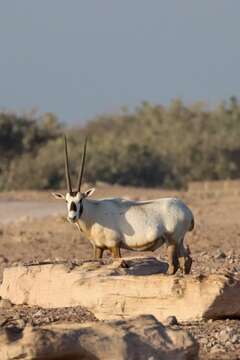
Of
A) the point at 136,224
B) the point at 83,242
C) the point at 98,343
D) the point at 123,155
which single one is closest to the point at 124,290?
the point at 136,224

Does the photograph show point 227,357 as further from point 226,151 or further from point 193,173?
point 226,151

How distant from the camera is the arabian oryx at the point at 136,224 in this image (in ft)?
35.4

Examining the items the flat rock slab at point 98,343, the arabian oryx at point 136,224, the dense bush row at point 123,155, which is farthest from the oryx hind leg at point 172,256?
the dense bush row at point 123,155

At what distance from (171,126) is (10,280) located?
36.4 meters

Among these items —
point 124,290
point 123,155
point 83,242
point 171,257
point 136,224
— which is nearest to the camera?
point 124,290

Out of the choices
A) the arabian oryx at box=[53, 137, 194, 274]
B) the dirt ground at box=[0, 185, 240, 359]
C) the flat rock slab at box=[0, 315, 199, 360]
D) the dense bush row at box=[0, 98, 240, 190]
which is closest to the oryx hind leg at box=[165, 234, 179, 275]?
the arabian oryx at box=[53, 137, 194, 274]

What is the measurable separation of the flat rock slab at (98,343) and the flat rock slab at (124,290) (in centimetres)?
197

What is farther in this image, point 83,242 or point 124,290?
point 83,242

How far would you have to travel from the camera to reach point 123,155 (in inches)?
1357

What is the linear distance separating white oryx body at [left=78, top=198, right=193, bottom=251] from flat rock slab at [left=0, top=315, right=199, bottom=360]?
3840 millimetres

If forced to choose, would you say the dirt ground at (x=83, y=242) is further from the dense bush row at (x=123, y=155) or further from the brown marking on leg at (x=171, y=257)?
the dense bush row at (x=123, y=155)

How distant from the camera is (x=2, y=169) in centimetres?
3388

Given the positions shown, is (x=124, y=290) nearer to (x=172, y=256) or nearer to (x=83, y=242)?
(x=172, y=256)

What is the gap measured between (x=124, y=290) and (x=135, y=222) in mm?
1629
